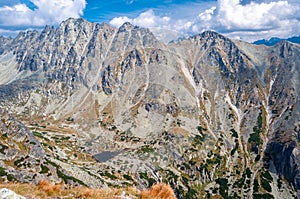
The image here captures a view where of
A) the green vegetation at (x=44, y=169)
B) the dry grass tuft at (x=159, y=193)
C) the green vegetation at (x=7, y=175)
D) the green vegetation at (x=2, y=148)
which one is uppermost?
the dry grass tuft at (x=159, y=193)

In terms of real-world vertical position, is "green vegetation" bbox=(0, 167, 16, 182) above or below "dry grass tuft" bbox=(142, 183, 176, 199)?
below

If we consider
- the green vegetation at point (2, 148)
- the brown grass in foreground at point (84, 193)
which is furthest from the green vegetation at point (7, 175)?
the brown grass in foreground at point (84, 193)

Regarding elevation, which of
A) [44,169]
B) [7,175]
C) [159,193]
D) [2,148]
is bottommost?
[44,169]

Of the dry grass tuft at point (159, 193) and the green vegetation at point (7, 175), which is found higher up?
the dry grass tuft at point (159, 193)

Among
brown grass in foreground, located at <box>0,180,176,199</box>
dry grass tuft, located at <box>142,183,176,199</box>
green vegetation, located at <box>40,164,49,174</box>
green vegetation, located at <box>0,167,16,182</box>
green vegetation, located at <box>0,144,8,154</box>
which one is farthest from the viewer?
green vegetation, located at <box>40,164,49,174</box>

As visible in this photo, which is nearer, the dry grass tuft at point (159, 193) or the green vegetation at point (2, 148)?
the dry grass tuft at point (159, 193)

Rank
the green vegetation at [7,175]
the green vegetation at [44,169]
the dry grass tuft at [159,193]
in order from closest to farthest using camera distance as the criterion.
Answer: the dry grass tuft at [159,193]
the green vegetation at [7,175]
the green vegetation at [44,169]

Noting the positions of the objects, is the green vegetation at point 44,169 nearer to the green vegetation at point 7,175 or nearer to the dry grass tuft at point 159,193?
the green vegetation at point 7,175

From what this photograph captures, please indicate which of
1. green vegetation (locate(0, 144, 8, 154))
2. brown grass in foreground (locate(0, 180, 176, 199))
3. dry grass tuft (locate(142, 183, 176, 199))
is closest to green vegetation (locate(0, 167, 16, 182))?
green vegetation (locate(0, 144, 8, 154))

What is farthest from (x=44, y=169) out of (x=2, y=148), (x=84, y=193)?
(x=84, y=193)

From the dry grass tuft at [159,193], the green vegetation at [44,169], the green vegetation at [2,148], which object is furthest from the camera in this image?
the green vegetation at [44,169]

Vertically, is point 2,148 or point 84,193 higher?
point 84,193

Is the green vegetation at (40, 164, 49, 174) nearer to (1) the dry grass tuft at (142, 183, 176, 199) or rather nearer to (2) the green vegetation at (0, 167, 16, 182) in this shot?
(2) the green vegetation at (0, 167, 16, 182)

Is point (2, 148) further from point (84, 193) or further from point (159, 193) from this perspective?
point (159, 193)
